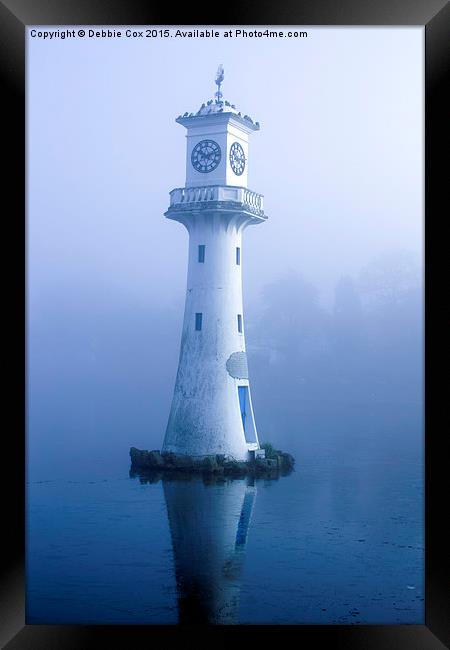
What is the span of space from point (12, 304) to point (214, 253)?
675 cm

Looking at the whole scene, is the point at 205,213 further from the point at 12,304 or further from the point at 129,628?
the point at 129,628

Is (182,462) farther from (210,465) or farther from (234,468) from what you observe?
(234,468)

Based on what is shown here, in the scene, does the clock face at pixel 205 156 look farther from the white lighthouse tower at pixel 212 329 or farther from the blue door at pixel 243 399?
the blue door at pixel 243 399

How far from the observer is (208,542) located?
12.7 metres

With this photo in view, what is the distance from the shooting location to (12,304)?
876cm

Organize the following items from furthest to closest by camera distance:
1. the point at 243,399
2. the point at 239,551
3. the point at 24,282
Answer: the point at 243,399 → the point at 239,551 → the point at 24,282

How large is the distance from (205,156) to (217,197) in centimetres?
67

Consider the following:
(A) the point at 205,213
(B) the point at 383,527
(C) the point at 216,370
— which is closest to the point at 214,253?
(A) the point at 205,213

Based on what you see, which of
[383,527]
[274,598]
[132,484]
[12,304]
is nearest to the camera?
[12,304]

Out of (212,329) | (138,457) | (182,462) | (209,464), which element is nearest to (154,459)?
(138,457)

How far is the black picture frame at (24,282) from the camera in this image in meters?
8.71

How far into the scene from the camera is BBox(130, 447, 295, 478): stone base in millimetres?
14719

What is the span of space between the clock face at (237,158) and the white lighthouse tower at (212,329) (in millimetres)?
66

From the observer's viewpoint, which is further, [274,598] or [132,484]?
[132,484]
